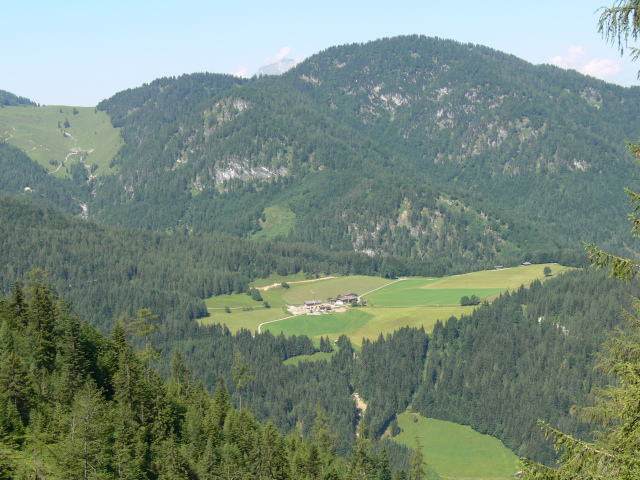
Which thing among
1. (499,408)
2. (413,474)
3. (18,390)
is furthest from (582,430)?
(18,390)

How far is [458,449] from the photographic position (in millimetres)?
171250

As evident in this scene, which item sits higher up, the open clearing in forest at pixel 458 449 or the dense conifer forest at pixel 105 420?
the dense conifer forest at pixel 105 420

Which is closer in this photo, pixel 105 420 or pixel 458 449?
pixel 105 420

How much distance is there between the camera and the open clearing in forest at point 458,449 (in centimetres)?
15612

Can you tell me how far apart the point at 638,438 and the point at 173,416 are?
73.7 metres

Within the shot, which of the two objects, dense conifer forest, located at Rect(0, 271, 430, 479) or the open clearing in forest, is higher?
dense conifer forest, located at Rect(0, 271, 430, 479)

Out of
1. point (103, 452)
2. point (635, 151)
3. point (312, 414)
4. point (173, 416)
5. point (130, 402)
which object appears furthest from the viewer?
point (312, 414)

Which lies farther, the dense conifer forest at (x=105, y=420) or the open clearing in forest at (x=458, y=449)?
the open clearing in forest at (x=458, y=449)

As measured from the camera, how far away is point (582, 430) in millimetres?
171875

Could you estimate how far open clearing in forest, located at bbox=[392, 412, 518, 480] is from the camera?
15612cm

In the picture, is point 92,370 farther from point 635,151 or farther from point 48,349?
point 635,151

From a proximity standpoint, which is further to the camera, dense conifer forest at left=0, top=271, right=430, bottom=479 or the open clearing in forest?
the open clearing in forest

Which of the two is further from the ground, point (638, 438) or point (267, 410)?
point (638, 438)

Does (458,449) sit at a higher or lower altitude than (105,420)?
lower
